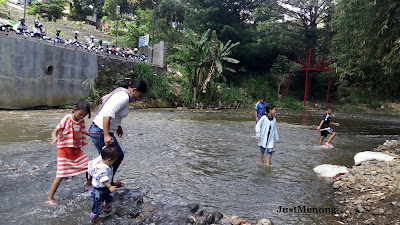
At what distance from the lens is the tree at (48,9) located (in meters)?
33.5

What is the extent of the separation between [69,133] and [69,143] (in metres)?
0.14

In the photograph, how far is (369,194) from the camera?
14.4 feet

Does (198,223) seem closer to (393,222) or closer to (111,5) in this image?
(393,222)

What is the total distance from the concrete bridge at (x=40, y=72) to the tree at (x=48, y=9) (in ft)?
66.7

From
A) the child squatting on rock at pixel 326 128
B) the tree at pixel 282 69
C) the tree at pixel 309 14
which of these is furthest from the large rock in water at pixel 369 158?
the tree at pixel 309 14

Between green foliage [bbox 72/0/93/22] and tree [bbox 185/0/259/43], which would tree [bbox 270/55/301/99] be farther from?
green foliage [bbox 72/0/93/22]

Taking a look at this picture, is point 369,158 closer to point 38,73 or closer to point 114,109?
point 114,109

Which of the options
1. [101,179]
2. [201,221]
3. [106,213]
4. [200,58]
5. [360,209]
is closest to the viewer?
[101,179]

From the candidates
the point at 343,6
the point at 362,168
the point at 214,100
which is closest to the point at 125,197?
the point at 362,168

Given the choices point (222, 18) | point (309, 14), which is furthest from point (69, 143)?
point (309, 14)

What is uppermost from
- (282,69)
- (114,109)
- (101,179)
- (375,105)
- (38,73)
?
(282,69)

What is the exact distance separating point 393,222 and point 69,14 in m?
42.6

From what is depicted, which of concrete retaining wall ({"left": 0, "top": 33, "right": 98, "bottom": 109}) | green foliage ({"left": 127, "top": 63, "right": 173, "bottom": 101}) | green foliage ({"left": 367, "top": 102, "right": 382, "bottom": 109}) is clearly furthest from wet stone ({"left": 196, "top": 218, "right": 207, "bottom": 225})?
green foliage ({"left": 367, "top": 102, "right": 382, "bottom": 109})

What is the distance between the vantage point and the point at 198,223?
3561 mm
